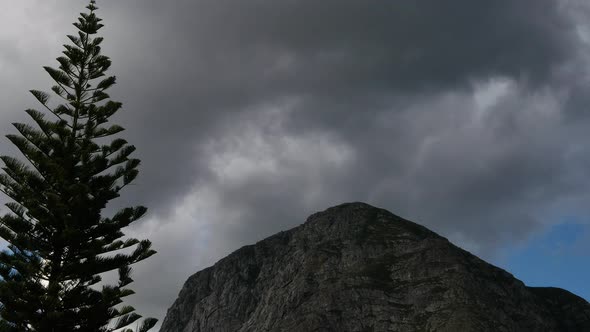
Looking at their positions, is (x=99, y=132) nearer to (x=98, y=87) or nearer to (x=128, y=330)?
(x=98, y=87)

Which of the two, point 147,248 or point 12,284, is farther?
point 147,248

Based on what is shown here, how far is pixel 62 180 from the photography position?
3491 centimetres

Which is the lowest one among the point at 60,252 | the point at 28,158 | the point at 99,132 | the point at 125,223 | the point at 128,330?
the point at 128,330

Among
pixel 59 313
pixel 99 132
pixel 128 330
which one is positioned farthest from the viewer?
pixel 99 132

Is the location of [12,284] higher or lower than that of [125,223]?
lower

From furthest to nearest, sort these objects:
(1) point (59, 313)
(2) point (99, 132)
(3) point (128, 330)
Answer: (2) point (99, 132), (3) point (128, 330), (1) point (59, 313)

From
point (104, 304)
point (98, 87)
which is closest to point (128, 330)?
point (104, 304)

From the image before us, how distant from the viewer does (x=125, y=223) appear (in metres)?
36.2

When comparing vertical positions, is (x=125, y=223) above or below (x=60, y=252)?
above

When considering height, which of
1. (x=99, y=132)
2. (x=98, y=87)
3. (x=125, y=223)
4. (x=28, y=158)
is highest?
(x=98, y=87)

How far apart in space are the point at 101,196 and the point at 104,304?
A: 618cm

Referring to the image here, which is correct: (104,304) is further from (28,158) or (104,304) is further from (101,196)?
(28,158)

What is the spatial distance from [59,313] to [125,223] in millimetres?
6451

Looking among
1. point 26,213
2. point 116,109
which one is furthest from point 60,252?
point 116,109
